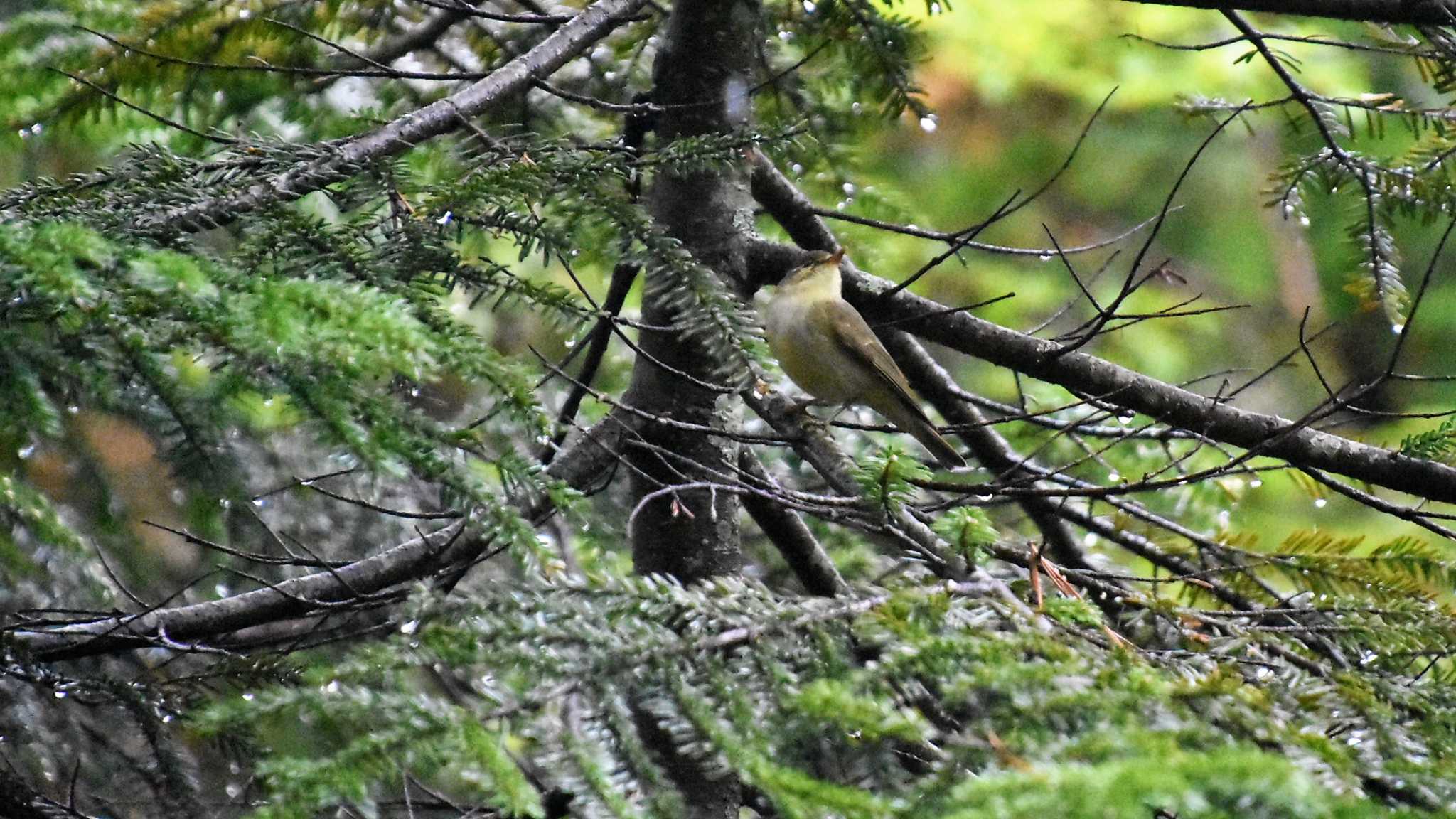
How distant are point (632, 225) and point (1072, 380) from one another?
112cm

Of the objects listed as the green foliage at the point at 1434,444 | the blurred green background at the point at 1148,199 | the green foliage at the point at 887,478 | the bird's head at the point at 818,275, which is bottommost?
the green foliage at the point at 1434,444

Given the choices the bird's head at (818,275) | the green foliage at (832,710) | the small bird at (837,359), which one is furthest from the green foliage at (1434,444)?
the bird's head at (818,275)

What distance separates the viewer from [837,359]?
3.61 m

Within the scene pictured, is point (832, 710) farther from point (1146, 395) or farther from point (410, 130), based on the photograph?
point (1146, 395)

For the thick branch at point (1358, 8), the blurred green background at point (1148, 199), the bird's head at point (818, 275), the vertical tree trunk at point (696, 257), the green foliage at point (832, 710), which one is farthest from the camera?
the blurred green background at point (1148, 199)

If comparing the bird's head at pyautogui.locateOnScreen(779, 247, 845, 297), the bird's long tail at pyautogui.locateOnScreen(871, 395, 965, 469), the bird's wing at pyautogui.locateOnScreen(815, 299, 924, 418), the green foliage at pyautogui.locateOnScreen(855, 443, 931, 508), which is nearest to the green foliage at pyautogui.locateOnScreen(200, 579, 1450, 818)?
the green foliage at pyautogui.locateOnScreen(855, 443, 931, 508)

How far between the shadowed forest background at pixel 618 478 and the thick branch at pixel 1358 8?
1.0 inches

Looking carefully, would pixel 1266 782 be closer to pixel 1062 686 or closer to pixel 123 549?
pixel 1062 686

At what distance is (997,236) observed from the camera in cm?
1021

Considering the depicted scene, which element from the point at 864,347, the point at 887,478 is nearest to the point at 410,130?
the point at 887,478

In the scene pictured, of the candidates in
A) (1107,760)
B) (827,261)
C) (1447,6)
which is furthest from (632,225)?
(1447,6)

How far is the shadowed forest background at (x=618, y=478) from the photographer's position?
1.29 m

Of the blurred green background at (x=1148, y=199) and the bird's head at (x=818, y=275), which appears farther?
the blurred green background at (x=1148, y=199)

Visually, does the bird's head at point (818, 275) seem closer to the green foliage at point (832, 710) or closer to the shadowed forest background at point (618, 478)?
the shadowed forest background at point (618, 478)
